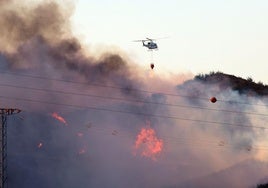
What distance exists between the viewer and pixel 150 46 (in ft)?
528

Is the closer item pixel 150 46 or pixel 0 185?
pixel 0 185

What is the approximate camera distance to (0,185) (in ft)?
381

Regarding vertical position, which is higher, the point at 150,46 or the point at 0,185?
the point at 150,46

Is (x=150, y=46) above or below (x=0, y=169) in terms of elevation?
above

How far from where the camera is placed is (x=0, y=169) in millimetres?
123250

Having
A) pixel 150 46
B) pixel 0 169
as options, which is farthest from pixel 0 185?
pixel 150 46

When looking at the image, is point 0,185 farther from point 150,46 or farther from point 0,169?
point 150,46

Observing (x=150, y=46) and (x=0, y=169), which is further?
(x=150, y=46)

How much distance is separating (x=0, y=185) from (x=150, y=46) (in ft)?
200

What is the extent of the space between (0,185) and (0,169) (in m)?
7.71
